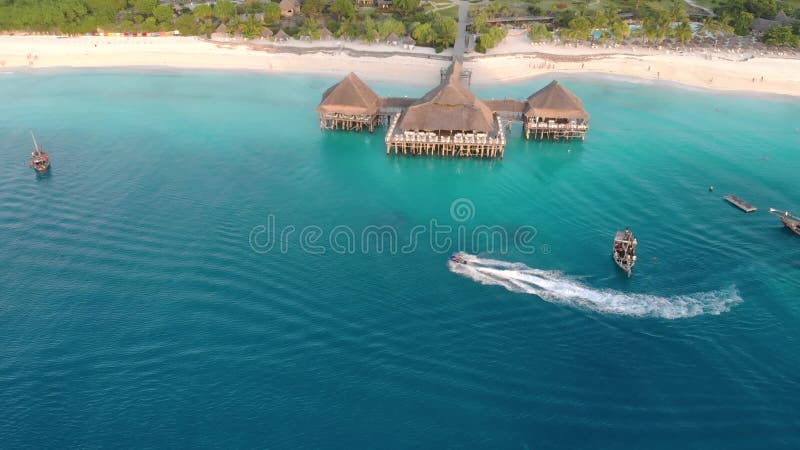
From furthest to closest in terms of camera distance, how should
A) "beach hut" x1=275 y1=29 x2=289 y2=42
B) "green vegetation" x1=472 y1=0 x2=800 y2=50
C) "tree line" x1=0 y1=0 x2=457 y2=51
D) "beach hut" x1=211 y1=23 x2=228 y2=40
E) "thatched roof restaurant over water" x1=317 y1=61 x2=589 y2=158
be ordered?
"beach hut" x1=211 y1=23 x2=228 y2=40, "beach hut" x1=275 y1=29 x2=289 y2=42, "tree line" x1=0 y1=0 x2=457 y2=51, "green vegetation" x1=472 y1=0 x2=800 y2=50, "thatched roof restaurant over water" x1=317 y1=61 x2=589 y2=158

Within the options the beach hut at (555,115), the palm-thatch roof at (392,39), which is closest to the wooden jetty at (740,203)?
the beach hut at (555,115)

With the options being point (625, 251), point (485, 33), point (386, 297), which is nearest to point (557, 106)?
point (625, 251)

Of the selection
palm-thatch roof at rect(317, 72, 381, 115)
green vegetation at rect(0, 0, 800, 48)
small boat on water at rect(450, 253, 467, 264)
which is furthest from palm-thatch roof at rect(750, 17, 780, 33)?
small boat on water at rect(450, 253, 467, 264)

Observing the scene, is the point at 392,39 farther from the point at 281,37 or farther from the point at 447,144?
the point at 447,144

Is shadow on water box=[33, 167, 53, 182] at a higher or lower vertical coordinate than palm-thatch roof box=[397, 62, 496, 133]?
lower

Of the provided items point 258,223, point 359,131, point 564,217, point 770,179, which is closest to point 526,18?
point 359,131

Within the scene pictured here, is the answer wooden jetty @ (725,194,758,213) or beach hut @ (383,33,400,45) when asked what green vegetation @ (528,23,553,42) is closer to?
beach hut @ (383,33,400,45)
